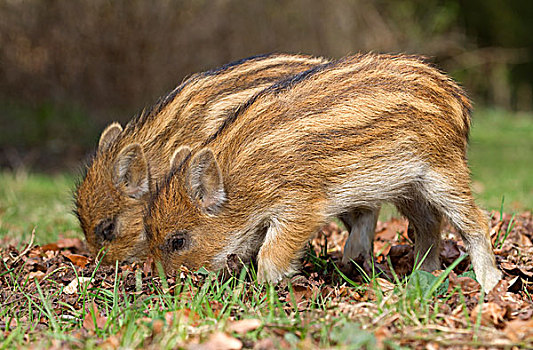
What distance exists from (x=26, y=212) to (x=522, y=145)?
10.7 m

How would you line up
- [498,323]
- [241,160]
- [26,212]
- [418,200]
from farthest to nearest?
[26,212] < [418,200] < [241,160] < [498,323]

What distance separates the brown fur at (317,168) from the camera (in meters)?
3.76

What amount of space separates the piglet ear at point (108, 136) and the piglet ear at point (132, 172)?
45 centimetres

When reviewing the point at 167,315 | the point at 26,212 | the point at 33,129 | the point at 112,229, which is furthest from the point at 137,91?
the point at 167,315

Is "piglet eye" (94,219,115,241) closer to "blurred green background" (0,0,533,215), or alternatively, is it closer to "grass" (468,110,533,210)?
"grass" (468,110,533,210)

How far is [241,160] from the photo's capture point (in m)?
3.91

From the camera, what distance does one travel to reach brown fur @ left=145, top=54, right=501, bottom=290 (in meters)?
3.76

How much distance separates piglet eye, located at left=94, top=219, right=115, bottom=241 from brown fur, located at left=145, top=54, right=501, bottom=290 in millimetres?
1090

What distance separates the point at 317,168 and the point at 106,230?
209cm

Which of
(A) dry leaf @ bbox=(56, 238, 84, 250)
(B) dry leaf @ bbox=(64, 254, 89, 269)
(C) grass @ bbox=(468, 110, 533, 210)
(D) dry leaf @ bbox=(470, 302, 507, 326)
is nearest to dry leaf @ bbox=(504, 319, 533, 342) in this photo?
(D) dry leaf @ bbox=(470, 302, 507, 326)

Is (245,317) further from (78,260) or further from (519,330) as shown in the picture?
(78,260)

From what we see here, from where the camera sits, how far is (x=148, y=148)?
211 inches

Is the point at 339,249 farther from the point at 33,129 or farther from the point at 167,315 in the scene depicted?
the point at 33,129

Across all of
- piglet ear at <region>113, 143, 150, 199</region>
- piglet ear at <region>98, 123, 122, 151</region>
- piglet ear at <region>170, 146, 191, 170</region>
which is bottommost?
piglet ear at <region>113, 143, 150, 199</region>
